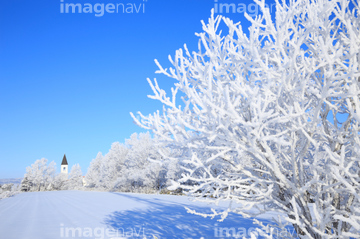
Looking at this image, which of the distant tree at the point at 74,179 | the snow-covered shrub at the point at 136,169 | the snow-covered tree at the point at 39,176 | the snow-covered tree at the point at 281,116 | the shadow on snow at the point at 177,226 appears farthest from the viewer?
the distant tree at the point at 74,179

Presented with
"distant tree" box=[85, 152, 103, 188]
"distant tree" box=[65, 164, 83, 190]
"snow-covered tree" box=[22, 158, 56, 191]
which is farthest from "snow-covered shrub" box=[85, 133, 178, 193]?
"snow-covered tree" box=[22, 158, 56, 191]

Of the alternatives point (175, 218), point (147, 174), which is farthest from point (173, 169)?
point (175, 218)

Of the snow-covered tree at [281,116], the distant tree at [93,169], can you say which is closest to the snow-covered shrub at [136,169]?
the distant tree at [93,169]

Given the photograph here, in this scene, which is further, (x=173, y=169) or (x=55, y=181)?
(x=55, y=181)

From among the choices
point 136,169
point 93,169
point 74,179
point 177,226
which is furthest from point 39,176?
point 177,226

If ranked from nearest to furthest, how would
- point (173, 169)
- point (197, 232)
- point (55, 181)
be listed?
point (197, 232), point (173, 169), point (55, 181)

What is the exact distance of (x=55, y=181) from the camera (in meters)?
41.3

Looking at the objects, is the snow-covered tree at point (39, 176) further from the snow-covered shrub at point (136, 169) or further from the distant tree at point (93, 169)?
the distant tree at point (93, 169)

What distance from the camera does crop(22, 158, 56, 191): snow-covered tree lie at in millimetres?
38903

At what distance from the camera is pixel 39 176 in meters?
39.6

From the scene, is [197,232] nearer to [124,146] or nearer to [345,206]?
[345,206]

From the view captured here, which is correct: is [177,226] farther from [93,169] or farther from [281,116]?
[93,169]

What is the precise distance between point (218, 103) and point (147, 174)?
26.6 meters

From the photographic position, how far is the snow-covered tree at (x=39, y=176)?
3890cm
